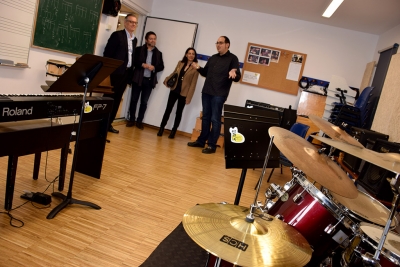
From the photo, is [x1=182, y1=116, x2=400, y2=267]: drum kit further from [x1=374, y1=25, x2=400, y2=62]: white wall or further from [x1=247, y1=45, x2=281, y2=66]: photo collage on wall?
[x1=247, y1=45, x2=281, y2=66]: photo collage on wall

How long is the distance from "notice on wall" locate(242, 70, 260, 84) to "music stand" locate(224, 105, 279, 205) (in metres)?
4.61

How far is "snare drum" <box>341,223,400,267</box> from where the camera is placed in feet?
4.88

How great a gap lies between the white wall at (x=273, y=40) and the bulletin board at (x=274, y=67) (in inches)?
3.7

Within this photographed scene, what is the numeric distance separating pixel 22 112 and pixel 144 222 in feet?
3.82

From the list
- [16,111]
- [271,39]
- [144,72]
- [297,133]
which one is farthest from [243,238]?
[271,39]

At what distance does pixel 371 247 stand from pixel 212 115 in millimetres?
4037

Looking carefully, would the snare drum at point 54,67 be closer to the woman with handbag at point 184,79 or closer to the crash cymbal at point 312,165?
the woman with handbag at point 184,79

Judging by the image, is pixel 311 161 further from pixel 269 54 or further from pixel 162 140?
pixel 269 54

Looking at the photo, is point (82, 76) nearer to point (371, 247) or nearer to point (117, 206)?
point (117, 206)

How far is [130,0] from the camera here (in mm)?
5918

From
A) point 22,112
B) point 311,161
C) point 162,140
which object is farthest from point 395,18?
point 22,112

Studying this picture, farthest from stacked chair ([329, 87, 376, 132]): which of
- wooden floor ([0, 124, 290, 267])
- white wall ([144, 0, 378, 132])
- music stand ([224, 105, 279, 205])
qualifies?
music stand ([224, 105, 279, 205])

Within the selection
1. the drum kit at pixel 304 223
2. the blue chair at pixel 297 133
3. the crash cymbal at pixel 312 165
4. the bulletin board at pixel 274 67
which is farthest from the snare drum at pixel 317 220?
the bulletin board at pixel 274 67

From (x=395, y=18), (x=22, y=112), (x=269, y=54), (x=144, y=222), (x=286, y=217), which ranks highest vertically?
(x=395, y=18)
